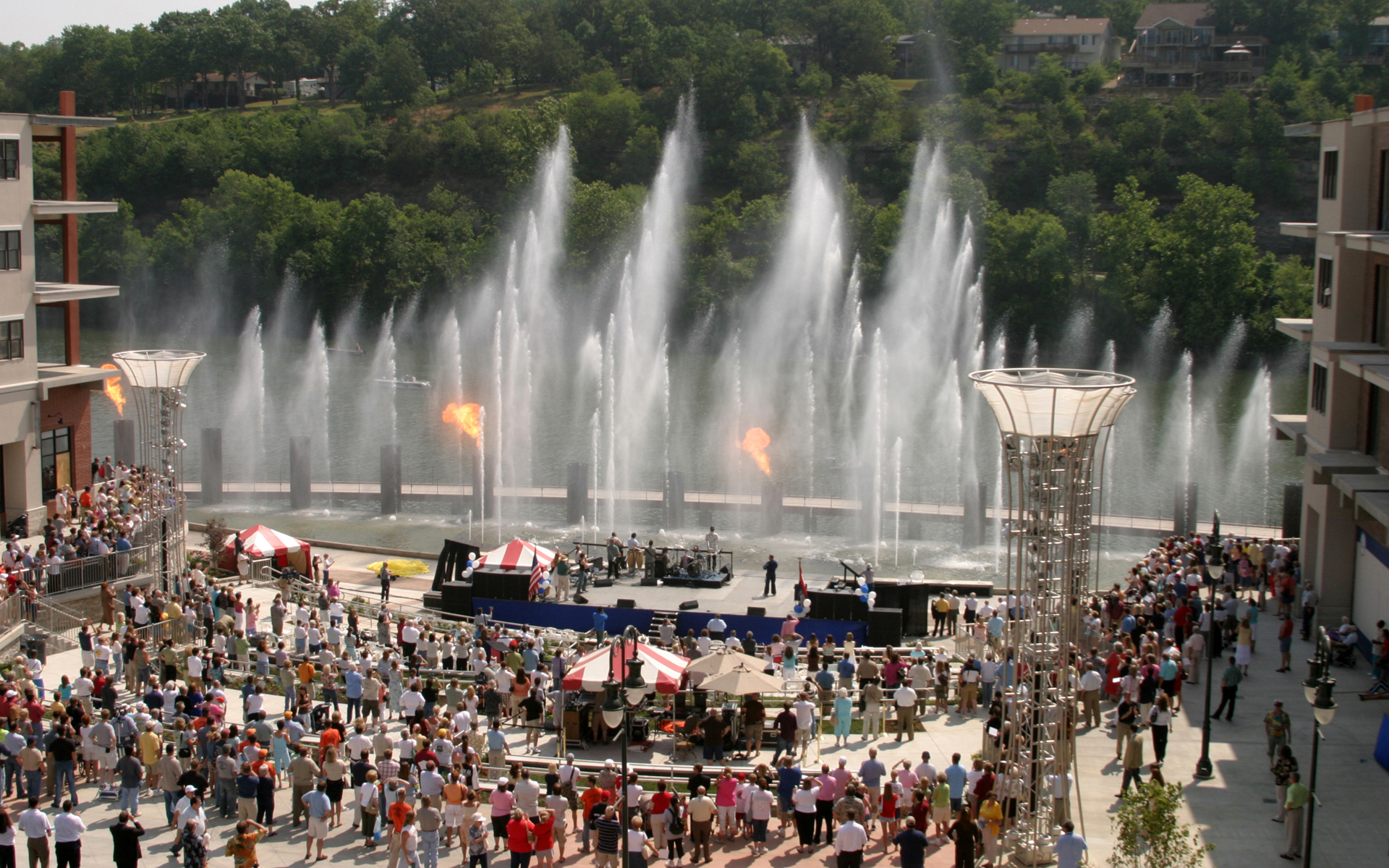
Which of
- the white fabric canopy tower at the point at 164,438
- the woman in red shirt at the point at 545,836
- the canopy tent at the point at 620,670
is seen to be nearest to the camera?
the woman in red shirt at the point at 545,836

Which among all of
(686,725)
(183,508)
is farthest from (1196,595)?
(183,508)

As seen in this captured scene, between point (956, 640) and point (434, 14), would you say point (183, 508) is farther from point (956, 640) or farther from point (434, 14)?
point (434, 14)

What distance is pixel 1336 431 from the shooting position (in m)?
30.5

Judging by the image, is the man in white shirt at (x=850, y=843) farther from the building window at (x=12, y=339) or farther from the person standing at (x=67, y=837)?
the building window at (x=12, y=339)

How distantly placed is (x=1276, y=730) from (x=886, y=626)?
9009mm

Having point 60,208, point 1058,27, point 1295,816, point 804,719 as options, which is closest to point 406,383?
point 60,208

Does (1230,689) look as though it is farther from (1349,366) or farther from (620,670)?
(620,670)

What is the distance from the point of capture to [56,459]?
128 feet

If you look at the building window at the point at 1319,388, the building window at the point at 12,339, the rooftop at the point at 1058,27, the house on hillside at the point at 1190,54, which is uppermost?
the rooftop at the point at 1058,27

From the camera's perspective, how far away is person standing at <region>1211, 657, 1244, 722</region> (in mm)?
23266

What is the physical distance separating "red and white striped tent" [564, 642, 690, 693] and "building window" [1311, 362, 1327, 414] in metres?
16.8

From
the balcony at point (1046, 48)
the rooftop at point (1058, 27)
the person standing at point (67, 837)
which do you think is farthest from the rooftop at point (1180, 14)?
the person standing at point (67, 837)

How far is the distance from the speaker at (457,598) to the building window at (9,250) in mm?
14839

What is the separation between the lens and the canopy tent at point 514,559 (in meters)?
31.6
